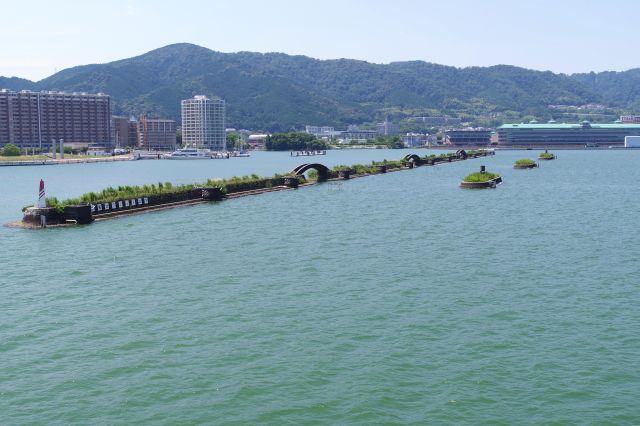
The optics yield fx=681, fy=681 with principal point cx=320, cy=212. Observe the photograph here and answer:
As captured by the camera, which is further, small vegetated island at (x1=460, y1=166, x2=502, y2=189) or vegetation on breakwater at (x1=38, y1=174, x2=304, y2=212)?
small vegetated island at (x1=460, y1=166, x2=502, y2=189)

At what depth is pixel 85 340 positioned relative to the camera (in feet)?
91.0

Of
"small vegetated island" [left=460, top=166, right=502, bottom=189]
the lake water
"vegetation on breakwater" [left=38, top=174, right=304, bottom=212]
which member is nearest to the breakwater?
"vegetation on breakwater" [left=38, top=174, right=304, bottom=212]

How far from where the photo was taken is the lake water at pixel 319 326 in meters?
21.6

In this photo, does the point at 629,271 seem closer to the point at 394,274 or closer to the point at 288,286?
the point at 394,274

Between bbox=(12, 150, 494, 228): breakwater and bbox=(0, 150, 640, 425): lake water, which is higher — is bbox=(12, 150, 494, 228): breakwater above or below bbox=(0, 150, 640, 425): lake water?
above

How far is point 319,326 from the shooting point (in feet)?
97.1

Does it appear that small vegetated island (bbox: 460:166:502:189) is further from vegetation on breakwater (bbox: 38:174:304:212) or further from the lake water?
the lake water

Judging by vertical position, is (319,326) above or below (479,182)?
below

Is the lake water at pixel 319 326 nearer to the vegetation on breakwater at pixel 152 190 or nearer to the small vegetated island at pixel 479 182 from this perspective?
the vegetation on breakwater at pixel 152 190

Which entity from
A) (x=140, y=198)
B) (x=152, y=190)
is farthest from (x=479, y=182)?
(x=140, y=198)

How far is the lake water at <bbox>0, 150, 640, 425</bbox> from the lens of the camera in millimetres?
21609

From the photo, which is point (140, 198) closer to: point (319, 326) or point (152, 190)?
point (152, 190)

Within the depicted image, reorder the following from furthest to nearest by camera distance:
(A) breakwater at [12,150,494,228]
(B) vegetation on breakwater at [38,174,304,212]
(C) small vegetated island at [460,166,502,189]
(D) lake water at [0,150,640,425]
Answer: (C) small vegetated island at [460,166,502,189], (B) vegetation on breakwater at [38,174,304,212], (A) breakwater at [12,150,494,228], (D) lake water at [0,150,640,425]

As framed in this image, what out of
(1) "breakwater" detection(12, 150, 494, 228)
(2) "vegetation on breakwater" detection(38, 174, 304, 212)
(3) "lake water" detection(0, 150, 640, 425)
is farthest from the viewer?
(2) "vegetation on breakwater" detection(38, 174, 304, 212)
